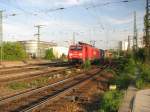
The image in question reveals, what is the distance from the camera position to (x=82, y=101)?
46.1 feet

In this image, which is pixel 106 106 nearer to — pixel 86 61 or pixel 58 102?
pixel 58 102

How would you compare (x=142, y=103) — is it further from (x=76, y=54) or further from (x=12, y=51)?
(x=12, y=51)

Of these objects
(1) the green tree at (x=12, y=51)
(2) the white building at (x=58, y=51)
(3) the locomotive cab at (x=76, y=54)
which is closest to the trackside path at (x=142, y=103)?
(3) the locomotive cab at (x=76, y=54)

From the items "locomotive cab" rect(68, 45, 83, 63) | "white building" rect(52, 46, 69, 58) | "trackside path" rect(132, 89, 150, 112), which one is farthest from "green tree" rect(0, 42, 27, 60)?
"trackside path" rect(132, 89, 150, 112)

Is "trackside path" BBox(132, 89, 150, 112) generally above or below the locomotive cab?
below

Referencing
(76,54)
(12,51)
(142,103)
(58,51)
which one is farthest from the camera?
(58,51)

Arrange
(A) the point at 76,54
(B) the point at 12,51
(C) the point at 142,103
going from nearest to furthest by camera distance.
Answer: (C) the point at 142,103, (A) the point at 76,54, (B) the point at 12,51

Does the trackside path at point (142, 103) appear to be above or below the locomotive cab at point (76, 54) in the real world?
below

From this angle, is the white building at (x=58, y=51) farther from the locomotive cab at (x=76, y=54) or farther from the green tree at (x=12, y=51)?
the locomotive cab at (x=76, y=54)

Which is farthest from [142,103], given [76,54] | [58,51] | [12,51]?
[58,51]

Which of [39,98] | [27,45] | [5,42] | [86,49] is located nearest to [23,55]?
[5,42]

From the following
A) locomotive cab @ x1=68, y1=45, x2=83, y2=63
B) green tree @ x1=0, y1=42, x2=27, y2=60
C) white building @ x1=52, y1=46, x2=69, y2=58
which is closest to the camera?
locomotive cab @ x1=68, y1=45, x2=83, y2=63

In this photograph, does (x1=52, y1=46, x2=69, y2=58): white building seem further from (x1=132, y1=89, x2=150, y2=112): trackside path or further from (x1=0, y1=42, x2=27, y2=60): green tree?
(x1=132, y1=89, x2=150, y2=112): trackside path

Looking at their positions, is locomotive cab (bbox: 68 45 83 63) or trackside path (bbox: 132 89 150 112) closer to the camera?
trackside path (bbox: 132 89 150 112)
